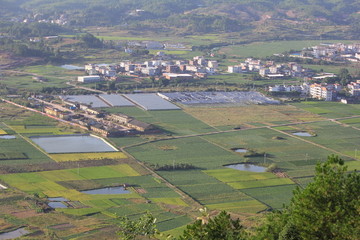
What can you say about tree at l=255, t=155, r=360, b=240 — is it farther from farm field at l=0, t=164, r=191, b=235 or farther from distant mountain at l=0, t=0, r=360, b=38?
distant mountain at l=0, t=0, r=360, b=38

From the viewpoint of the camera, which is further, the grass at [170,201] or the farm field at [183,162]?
the grass at [170,201]

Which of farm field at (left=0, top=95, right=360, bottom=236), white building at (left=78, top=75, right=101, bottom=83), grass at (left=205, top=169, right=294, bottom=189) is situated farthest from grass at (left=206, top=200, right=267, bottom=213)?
white building at (left=78, top=75, right=101, bottom=83)

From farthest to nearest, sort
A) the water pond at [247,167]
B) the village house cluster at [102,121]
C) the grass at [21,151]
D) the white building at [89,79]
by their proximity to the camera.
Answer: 1. the white building at [89,79]
2. the village house cluster at [102,121]
3. the water pond at [247,167]
4. the grass at [21,151]

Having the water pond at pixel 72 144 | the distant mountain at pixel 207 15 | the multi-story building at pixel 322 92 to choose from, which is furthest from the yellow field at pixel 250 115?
the distant mountain at pixel 207 15

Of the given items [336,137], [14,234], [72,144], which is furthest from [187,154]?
[14,234]

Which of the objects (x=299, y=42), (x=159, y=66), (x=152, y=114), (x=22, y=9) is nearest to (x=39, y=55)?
(x=159, y=66)

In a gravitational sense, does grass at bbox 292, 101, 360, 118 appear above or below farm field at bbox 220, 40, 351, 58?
below

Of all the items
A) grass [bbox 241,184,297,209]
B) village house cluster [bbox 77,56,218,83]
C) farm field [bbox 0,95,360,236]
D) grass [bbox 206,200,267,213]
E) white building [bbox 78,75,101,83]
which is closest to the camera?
farm field [bbox 0,95,360,236]

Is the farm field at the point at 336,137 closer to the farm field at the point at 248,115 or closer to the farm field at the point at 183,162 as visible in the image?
the farm field at the point at 183,162
